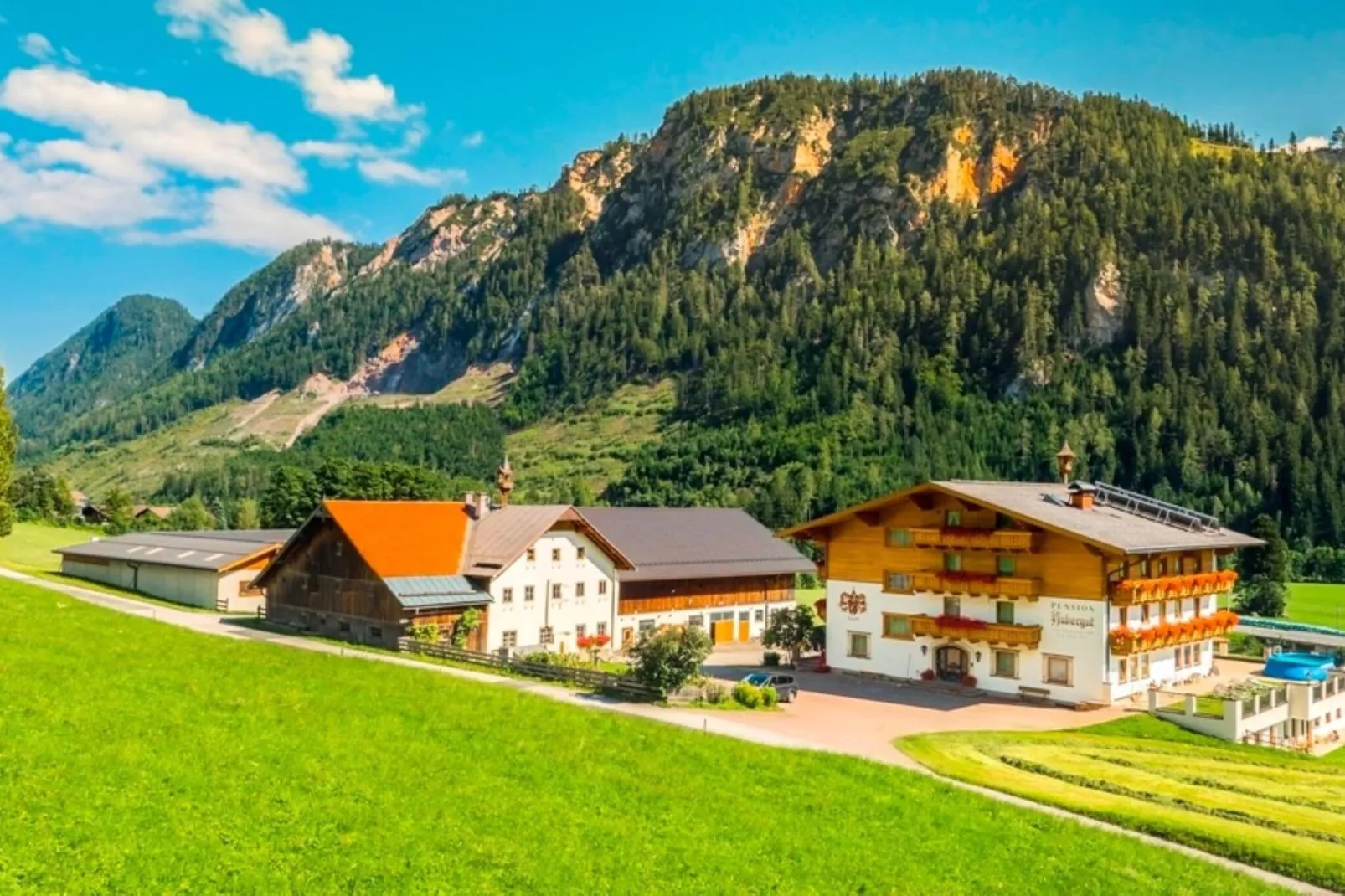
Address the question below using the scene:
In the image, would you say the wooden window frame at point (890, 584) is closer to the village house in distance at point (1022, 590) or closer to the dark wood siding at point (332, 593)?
the village house in distance at point (1022, 590)

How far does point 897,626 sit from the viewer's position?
4703 centimetres

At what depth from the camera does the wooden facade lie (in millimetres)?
45438

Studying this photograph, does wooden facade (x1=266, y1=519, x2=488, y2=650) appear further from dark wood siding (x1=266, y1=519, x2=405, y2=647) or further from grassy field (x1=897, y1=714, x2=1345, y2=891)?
grassy field (x1=897, y1=714, x2=1345, y2=891)

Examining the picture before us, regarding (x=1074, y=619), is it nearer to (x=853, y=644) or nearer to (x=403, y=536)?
(x=853, y=644)

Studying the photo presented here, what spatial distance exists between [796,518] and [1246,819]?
117267 millimetres

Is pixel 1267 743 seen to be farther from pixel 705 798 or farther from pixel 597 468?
pixel 597 468

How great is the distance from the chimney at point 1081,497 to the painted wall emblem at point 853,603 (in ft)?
35.8

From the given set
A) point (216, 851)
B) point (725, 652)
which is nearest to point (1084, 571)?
point (725, 652)

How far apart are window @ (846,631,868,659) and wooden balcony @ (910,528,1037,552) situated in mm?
5474

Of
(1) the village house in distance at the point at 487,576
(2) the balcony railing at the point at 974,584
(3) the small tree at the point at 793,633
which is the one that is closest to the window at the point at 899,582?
(2) the balcony railing at the point at 974,584

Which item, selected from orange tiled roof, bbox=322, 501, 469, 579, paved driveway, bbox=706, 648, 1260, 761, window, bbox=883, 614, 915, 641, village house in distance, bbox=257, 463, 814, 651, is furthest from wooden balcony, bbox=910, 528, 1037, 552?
orange tiled roof, bbox=322, 501, 469, 579

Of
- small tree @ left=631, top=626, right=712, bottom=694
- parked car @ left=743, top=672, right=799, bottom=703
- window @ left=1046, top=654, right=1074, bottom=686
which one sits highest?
small tree @ left=631, top=626, right=712, bottom=694

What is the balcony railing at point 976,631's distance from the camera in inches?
1657

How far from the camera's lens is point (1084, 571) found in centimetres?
4159
